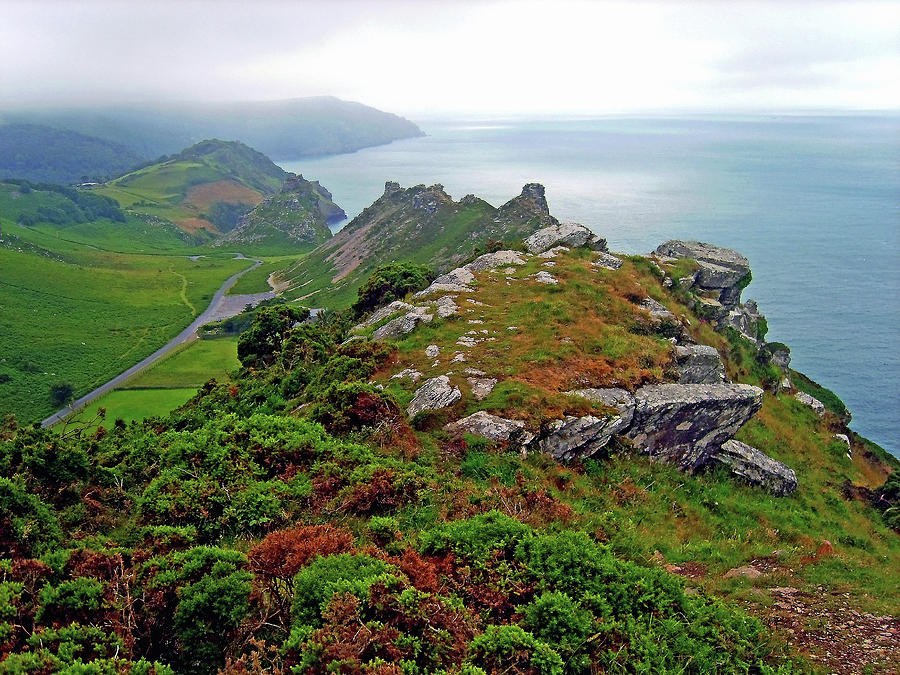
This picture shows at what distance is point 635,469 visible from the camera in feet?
62.3

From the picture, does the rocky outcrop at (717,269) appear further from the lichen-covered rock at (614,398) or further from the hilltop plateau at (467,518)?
the lichen-covered rock at (614,398)

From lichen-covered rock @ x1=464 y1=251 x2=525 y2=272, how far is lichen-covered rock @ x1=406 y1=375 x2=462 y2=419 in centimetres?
1822

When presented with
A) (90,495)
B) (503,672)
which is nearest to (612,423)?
(503,672)

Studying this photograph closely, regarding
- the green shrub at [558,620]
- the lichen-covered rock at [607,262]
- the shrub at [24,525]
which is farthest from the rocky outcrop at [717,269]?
the shrub at [24,525]

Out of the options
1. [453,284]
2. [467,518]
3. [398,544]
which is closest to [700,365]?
[453,284]

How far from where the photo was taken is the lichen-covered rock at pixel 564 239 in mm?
42719

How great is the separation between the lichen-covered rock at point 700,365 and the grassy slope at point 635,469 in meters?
1.18

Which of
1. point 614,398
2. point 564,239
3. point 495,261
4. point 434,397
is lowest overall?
point 614,398

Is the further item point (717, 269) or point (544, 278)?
point (717, 269)

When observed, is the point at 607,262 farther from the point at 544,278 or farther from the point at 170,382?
the point at 170,382

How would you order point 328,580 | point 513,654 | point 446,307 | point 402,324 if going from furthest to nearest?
point 446,307 → point 402,324 → point 328,580 → point 513,654

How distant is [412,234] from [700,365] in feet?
400

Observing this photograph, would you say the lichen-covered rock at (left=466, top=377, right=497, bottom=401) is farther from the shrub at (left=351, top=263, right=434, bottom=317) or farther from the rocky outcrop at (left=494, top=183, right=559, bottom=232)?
the rocky outcrop at (left=494, top=183, right=559, bottom=232)

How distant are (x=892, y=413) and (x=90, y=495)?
87.1 meters
